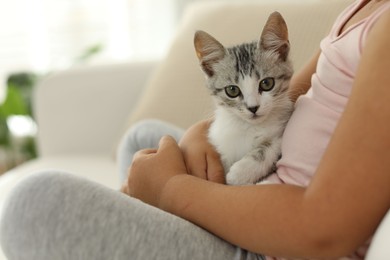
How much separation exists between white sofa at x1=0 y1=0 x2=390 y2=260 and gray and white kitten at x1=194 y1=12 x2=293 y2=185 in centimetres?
13

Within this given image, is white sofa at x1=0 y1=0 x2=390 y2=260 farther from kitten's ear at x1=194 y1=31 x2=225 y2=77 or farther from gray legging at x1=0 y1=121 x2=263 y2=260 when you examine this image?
gray legging at x1=0 y1=121 x2=263 y2=260

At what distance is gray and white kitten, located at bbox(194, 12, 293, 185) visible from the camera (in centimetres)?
76

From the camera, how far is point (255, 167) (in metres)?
0.77

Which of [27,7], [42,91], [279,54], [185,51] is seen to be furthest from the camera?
[27,7]

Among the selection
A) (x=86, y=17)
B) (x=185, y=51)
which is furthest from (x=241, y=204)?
(x=86, y=17)

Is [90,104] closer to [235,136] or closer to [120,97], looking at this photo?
[120,97]

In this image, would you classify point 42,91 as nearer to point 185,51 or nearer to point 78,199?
point 185,51

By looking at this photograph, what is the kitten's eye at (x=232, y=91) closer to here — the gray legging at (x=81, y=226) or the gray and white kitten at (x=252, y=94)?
the gray and white kitten at (x=252, y=94)

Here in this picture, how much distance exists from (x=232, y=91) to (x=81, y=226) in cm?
31

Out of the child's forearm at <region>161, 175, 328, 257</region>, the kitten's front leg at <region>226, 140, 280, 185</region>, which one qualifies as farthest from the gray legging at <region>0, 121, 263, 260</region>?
the kitten's front leg at <region>226, 140, 280, 185</region>

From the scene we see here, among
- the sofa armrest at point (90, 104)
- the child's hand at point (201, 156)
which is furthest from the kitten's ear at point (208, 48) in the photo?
the sofa armrest at point (90, 104)

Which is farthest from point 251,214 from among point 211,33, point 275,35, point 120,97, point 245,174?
point 120,97

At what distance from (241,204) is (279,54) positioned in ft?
0.73

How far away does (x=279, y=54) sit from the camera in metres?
0.76
